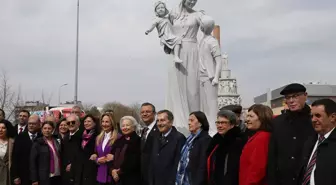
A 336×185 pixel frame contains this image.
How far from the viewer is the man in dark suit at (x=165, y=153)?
544 cm

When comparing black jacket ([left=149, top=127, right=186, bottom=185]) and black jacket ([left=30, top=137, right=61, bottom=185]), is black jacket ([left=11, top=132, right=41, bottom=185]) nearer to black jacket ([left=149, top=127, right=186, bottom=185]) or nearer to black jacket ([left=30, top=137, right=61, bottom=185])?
black jacket ([left=30, top=137, right=61, bottom=185])

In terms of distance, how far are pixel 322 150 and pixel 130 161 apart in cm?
299

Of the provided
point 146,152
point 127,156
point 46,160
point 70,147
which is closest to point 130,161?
point 127,156

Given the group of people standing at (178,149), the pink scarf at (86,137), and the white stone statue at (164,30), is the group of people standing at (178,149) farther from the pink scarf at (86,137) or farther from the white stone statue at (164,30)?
the white stone statue at (164,30)

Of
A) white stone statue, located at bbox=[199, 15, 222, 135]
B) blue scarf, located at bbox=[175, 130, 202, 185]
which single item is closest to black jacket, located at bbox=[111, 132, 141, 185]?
blue scarf, located at bbox=[175, 130, 202, 185]

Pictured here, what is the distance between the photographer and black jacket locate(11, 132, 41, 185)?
679cm

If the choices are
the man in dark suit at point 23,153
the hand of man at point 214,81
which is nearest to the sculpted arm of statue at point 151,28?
the hand of man at point 214,81

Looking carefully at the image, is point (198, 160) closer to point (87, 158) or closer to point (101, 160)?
point (101, 160)

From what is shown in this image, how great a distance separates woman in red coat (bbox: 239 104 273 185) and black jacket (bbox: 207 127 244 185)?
0.47 ft

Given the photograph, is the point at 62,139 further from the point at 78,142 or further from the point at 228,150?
the point at 228,150

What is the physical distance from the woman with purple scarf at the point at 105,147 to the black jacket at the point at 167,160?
81 centimetres

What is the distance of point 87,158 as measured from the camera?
6383 millimetres

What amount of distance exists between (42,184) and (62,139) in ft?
2.72

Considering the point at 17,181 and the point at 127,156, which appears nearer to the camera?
the point at 127,156
